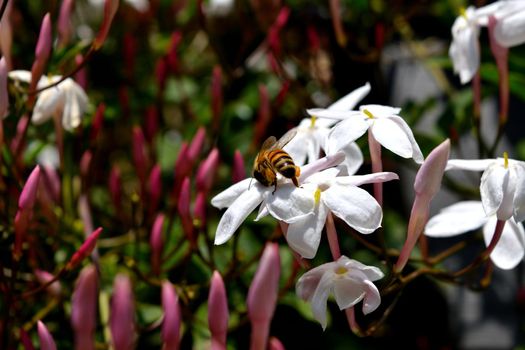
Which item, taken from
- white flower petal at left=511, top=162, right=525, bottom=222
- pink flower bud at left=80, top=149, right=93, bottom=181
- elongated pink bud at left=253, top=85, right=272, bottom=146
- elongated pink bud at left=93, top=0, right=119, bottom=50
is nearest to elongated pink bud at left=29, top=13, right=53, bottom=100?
elongated pink bud at left=93, top=0, right=119, bottom=50

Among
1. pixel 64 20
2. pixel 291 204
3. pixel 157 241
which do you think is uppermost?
pixel 64 20

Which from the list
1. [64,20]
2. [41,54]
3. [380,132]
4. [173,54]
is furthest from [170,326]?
[173,54]

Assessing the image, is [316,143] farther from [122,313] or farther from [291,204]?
[122,313]

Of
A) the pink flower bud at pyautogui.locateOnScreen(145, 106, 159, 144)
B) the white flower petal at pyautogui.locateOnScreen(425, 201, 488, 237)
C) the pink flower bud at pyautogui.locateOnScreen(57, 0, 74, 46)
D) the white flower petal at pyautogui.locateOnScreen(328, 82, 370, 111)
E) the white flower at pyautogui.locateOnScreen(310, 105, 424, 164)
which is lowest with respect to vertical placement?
the white flower petal at pyautogui.locateOnScreen(425, 201, 488, 237)

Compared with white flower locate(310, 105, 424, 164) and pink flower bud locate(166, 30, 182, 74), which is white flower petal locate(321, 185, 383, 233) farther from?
pink flower bud locate(166, 30, 182, 74)

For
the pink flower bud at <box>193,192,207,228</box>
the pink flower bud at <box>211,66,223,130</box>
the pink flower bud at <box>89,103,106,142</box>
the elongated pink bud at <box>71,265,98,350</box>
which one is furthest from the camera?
the pink flower bud at <box>211,66,223,130</box>

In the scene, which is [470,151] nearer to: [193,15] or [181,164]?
[193,15]

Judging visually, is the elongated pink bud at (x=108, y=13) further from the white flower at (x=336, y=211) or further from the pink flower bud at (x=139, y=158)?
the white flower at (x=336, y=211)

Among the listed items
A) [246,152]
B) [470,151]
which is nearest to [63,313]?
[246,152]
